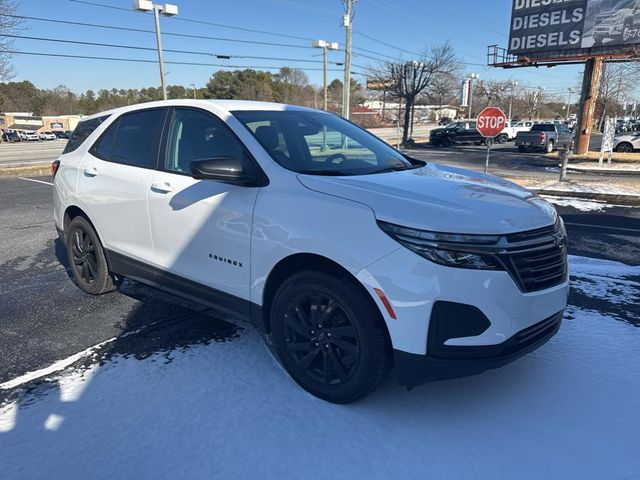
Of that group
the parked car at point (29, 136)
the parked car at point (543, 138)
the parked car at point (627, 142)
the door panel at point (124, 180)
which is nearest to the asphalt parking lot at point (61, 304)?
the door panel at point (124, 180)

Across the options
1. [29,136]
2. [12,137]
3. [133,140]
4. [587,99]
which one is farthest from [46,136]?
[133,140]

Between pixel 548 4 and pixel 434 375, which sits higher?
pixel 548 4

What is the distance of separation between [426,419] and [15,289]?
168 inches

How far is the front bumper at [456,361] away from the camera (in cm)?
238

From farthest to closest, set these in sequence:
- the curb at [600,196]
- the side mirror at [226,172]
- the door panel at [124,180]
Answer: the curb at [600,196] → the door panel at [124,180] → the side mirror at [226,172]

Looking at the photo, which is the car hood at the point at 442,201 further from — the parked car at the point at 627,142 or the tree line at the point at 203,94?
the tree line at the point at 203,94

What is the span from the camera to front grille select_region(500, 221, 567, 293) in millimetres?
2393

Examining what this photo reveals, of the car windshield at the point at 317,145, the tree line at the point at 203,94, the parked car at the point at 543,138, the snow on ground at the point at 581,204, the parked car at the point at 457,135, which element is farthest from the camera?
the tree line at the point at 203,94

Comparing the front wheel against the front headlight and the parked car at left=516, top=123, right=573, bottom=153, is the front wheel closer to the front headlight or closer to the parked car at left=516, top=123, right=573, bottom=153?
the parked car at left=516, top=123, right=573, bottom=153

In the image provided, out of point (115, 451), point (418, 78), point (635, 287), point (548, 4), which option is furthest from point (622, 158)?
point (115, 451)

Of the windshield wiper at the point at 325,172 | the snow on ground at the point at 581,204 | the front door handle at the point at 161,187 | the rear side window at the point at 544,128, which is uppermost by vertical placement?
the windshield wiper at the point at 325,172

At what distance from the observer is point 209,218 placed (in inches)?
124

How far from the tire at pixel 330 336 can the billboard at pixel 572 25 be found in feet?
78.2

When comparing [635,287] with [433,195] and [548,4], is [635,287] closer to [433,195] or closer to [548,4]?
[433,195]
